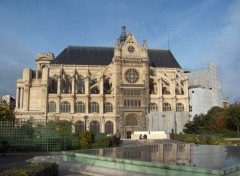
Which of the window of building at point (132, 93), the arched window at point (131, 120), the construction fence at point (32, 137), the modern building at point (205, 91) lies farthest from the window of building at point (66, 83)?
the construction fence at point (32, 137)

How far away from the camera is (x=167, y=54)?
76375 millimetres

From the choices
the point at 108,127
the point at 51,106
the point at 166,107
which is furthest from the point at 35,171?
the point at 166,107

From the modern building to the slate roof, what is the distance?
876 centimetres

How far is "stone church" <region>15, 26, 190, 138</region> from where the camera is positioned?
200 ft

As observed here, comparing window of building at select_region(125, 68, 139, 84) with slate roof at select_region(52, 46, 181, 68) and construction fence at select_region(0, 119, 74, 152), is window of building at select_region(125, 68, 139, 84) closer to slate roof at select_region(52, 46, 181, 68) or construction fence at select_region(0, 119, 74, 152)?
slate roof at select_region(52, 46, 181, 68)

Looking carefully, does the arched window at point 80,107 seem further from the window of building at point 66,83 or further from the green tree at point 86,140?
the green tree at point 86,140

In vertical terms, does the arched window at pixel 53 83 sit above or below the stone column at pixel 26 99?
above

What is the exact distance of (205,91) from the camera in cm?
6906

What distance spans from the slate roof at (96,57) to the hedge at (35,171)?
194 feet

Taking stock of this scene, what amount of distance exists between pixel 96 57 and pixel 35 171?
6367 cm

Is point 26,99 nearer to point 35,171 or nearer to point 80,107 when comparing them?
point 80,107

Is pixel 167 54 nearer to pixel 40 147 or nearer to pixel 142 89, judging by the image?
pixel 142 89

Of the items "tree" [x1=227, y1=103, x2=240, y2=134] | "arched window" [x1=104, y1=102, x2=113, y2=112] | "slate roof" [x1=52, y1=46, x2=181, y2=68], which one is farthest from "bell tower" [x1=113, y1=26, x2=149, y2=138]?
"tree" [x1=227, y1=103, x2=240, y2=134]

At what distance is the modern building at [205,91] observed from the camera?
67.8 meters
